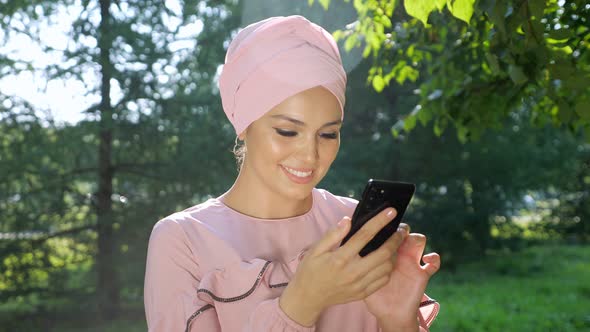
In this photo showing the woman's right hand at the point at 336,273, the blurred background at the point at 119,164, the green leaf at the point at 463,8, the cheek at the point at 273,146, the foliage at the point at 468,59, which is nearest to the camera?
the woman's right hand at the point at 336,273

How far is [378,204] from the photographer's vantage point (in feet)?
5.27

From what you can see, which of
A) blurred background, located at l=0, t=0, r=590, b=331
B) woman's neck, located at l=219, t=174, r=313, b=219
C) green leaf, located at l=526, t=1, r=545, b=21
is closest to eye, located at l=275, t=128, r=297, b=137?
woman's neck, located at l=219, t=174, r=313, b=219

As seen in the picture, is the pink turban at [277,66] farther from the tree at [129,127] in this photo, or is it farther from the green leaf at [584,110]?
the tree at [129,127]

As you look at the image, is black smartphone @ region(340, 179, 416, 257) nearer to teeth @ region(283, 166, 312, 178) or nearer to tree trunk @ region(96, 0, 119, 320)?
teeth @ region(283, 166, 312, 178)

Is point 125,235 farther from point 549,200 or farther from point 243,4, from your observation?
point 549,200

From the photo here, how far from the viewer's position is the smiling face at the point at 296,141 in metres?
1.77

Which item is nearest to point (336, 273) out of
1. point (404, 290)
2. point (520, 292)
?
point (404, 290)

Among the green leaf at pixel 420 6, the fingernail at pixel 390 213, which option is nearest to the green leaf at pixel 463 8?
the green leaf at pixel 420 6

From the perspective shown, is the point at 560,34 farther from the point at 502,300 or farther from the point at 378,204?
the point at 502,300

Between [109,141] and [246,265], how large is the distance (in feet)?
24.1

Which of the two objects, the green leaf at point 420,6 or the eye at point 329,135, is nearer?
the eye at point 329,135

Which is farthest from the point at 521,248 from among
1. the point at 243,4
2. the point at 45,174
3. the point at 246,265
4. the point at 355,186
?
the point at 246,265

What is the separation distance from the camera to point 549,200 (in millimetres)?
15438

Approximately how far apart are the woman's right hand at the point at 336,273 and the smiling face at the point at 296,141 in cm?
30
